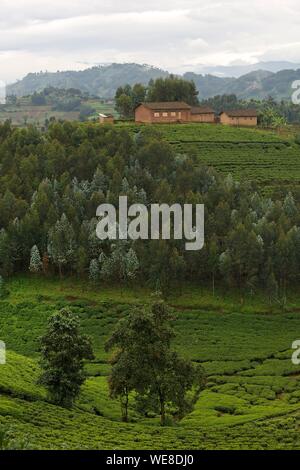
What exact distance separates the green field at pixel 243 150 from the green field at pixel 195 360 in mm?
41551

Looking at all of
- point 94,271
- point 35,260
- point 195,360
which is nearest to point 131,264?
point 94,271

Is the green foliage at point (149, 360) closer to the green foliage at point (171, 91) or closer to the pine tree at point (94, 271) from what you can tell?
the pine tree at point (94, 271)

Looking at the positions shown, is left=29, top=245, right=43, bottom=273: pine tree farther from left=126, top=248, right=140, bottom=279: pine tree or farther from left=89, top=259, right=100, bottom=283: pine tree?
left=126, top=248, right=140, bottom=279: pine tree

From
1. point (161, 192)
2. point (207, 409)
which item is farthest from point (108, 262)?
point (207, 409)

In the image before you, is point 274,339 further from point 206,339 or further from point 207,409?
point 207,409

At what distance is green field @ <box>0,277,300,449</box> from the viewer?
43750mm

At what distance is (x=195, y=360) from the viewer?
7031 centimetres

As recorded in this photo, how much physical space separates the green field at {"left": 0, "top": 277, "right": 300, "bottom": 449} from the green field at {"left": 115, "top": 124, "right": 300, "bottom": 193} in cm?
4155

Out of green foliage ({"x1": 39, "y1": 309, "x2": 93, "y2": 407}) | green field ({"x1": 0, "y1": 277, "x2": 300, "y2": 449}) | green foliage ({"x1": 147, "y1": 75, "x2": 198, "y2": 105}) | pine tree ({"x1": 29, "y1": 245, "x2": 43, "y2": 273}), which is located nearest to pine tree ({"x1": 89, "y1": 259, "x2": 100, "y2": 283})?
green field ({"x1": 0, "y1": 277, "x2": 300, "y2": 449})

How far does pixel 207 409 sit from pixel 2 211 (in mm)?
53078

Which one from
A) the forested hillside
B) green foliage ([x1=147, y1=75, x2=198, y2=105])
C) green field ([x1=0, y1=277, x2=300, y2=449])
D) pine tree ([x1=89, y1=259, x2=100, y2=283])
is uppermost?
green foliage ([x1=147, y1=75, x2=198, y2=105])

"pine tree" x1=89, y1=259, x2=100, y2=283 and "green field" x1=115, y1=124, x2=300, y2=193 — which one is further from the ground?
"green field" x1=115, y1=124, x2=300, y2=193

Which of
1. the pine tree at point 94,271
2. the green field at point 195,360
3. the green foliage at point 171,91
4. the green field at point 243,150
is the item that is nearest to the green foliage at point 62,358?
the green field at point 195,360

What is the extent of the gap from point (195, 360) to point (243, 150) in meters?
74.9
